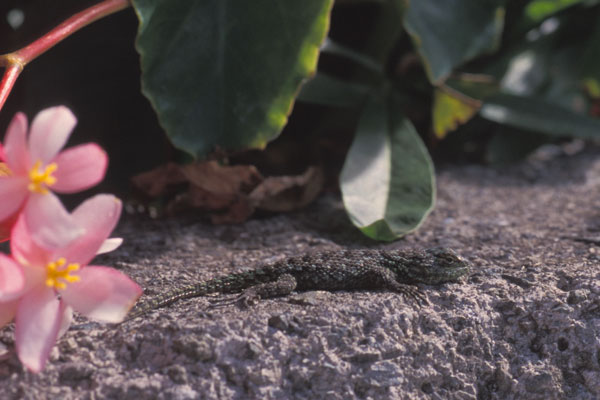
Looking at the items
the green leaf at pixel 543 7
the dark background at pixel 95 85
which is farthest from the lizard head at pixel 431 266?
the green leaf at pixel 543 7

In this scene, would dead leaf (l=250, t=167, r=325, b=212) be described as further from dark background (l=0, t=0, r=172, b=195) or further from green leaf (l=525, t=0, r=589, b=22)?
green leaf (l=525, t=0, r=589, b=22)

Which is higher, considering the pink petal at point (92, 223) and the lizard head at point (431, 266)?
the pink petal at point (92, 223)

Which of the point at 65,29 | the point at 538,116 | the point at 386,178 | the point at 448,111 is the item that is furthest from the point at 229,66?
the point at 538,116

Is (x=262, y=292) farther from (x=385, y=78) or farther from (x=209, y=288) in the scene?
(x=385, y=78)

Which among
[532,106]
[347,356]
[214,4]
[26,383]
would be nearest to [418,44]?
[214,4]

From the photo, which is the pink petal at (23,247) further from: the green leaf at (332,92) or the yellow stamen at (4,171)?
the green leaf at (332,92)

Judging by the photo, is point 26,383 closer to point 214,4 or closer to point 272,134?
point 272,134
